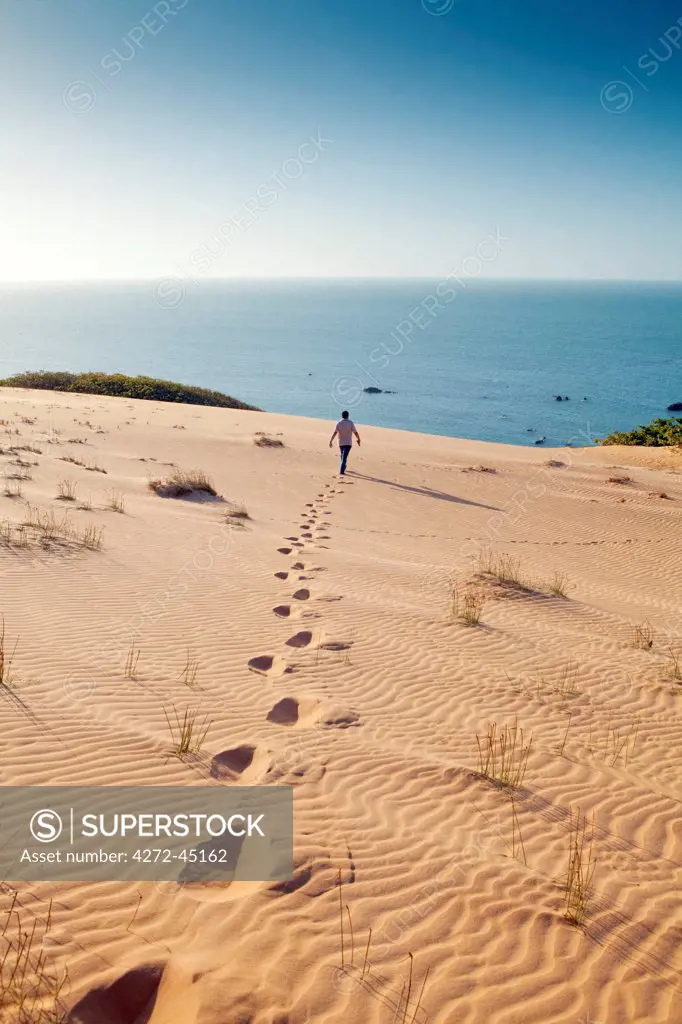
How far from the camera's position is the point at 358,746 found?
5379 millimetres

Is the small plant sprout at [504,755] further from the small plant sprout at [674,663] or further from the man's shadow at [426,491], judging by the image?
the man's shadow at [426,491]

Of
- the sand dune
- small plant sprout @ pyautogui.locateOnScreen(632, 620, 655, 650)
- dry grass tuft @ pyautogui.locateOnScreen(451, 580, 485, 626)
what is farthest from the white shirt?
small plant sprout @ pyautogui.locateOnScreen(632, 620, 655, 650)

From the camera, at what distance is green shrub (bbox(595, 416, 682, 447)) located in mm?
27812

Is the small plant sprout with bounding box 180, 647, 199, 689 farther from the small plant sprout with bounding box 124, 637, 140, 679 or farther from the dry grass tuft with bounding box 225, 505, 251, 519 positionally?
the dry grass tuft with bounding box 225, 505, 251, 519

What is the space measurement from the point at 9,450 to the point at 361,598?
11911mm

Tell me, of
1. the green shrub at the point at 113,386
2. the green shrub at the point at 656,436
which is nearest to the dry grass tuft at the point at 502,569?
the green shrub at the point at 656,436

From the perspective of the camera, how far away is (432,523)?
51.6 ft

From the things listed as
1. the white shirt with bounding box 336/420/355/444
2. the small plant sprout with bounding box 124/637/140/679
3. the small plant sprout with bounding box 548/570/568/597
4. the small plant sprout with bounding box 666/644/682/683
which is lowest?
the small plant sprout with bounding box 124/637/140/679

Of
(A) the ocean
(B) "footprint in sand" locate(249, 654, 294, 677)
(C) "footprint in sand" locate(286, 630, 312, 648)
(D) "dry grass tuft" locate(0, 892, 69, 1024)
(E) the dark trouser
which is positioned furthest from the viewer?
(A) the ocean

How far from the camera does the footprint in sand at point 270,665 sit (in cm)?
678

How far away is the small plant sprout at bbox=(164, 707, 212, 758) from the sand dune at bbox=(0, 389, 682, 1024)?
0.09m

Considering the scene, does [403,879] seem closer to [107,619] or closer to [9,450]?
[107,619]

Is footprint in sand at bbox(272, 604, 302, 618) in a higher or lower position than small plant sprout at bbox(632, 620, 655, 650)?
lower

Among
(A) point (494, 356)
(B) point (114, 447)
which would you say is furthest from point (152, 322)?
(B) point (114, 447)
